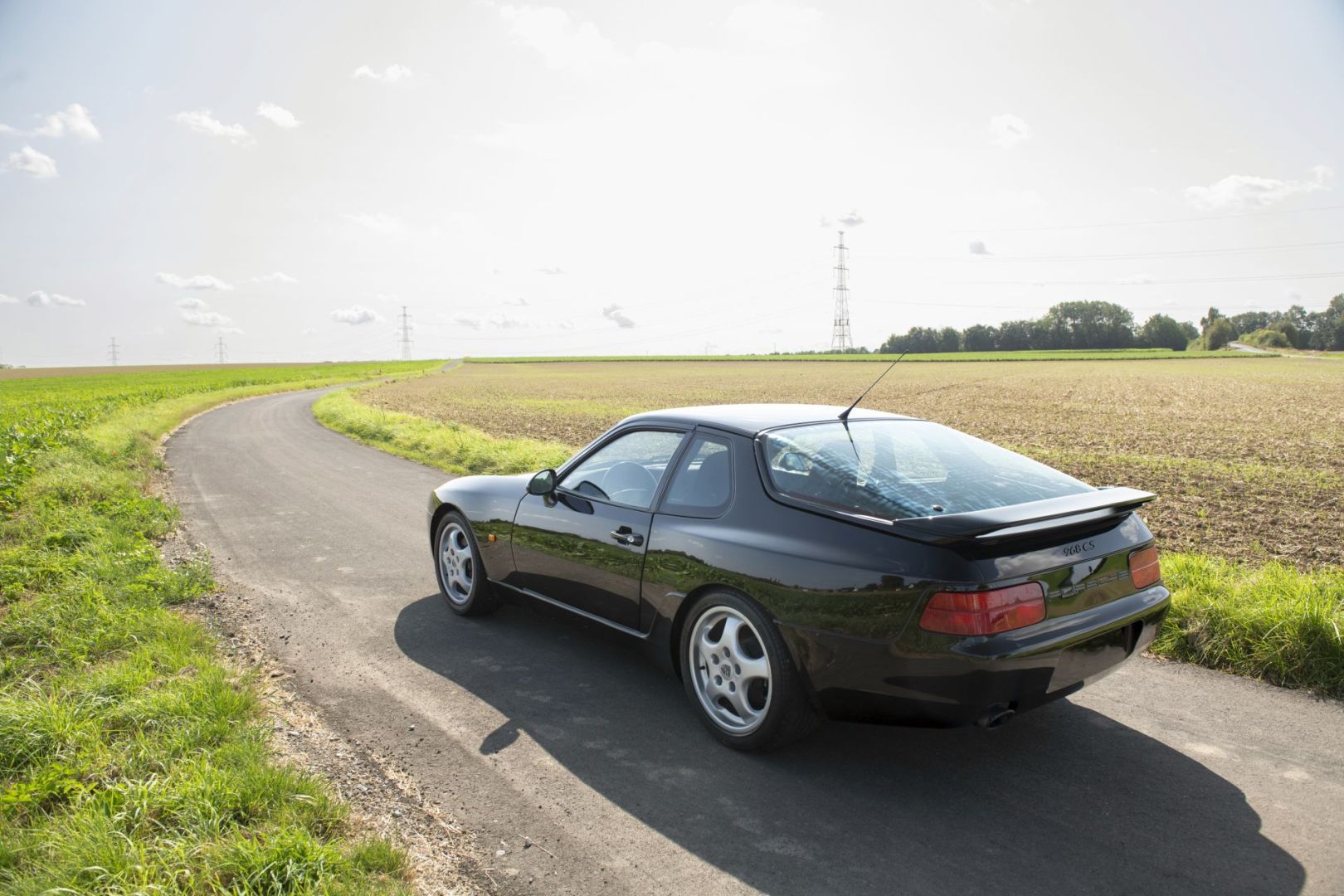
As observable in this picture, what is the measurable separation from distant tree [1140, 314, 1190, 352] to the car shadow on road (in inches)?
4716

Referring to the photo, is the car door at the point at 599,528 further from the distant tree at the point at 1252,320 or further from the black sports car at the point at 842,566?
the distant tree at the point at 1252,320

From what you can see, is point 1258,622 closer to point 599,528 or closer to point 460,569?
point 599,528

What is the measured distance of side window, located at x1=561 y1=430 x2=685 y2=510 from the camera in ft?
13.2

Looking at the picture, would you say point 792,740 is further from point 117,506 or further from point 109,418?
point 109,418

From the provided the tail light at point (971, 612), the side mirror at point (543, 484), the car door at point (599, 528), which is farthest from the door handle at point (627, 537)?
the tail light at point (971, 612)

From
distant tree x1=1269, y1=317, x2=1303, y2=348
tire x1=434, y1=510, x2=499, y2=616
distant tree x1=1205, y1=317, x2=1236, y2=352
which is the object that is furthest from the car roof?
distant tree x1=1269, y1=317, x2=1303, y2=348

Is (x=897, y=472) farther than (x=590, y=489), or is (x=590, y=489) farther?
(x=590, y=489)

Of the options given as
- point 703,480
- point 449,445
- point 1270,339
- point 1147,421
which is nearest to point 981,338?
point 1270,339

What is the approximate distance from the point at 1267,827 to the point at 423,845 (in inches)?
111

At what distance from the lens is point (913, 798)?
9.93ft

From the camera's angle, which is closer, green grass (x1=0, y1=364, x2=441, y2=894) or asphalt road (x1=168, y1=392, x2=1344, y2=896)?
green grass (x1=0, y1=364, x2=441, y2=894)

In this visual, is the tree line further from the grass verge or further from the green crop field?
the grass verge

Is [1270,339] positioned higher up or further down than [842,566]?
higher up

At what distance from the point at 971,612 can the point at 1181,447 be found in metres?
15.4
